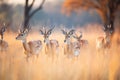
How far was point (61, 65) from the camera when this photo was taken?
2418mm

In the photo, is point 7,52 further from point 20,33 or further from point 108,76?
point 108,76

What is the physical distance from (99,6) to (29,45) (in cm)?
68

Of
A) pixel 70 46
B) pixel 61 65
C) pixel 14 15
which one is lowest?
pixel 61 65

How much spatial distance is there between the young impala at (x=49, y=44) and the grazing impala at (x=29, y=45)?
0.06m

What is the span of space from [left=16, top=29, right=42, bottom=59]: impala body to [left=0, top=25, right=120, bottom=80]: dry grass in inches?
1.3

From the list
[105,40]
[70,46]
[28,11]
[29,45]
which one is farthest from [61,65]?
[28,11]

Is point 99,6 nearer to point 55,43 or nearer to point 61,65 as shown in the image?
point 55,43

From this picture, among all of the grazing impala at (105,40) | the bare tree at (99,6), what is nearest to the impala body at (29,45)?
the bare tree at (99,6)

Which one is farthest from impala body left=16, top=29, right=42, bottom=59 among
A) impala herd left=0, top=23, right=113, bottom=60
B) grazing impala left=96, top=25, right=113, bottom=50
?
grazing impala left=96, top=25, right=113, bottom=50

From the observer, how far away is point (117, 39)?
2455 millimetres

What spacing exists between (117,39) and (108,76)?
327mm

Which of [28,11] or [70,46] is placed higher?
[28,11]

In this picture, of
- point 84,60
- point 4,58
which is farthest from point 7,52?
point 84,60

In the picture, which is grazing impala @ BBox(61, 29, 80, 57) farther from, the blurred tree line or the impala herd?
the blurred tree line
